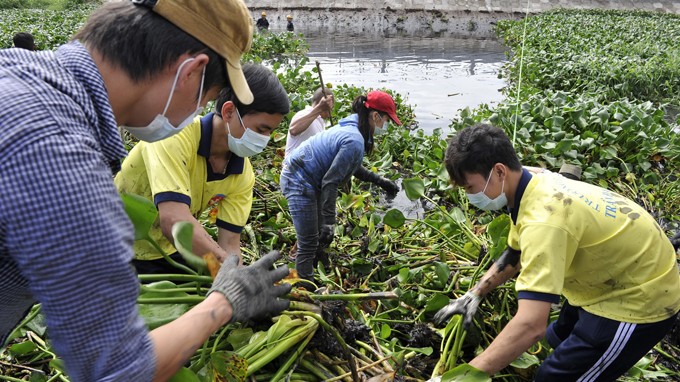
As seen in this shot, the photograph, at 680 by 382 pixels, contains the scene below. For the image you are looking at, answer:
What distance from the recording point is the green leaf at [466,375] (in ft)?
5.77

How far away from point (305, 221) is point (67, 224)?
2736mm

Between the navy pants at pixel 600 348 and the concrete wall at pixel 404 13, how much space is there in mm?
22475

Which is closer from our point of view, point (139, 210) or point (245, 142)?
point (139, 210)

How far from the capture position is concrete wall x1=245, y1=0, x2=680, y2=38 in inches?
983

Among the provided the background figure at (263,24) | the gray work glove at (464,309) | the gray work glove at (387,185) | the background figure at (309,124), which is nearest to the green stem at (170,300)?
the gray work glove at (464,309)

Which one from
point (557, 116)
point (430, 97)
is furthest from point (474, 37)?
point (557, 116)

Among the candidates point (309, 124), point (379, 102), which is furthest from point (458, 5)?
point (379, 102)

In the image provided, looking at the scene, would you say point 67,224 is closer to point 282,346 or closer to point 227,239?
point 282,346

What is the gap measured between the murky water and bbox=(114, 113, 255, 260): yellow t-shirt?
222 inches

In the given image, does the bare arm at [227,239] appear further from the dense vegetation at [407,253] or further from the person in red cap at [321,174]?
the person in red cap at [321,174]

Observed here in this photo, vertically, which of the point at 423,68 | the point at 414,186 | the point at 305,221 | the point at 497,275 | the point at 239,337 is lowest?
the point at 423,68

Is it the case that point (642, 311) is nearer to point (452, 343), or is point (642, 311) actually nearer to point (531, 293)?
point (531, 293)

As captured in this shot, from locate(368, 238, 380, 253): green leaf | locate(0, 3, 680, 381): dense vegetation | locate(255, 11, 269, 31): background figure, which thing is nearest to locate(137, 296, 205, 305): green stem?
locate(0, 3, 680, 381): dense vegetation

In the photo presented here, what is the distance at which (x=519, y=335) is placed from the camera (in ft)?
6.15
